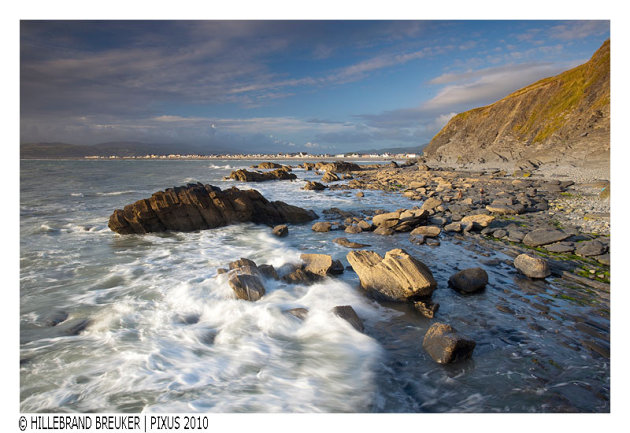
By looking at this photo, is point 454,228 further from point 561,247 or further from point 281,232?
point 281,232

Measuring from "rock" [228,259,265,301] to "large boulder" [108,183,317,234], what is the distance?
9.67 metres

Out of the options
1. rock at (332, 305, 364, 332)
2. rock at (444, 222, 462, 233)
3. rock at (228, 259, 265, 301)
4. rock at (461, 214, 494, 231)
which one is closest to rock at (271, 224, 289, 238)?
rock at (228, 259, 265, 301)

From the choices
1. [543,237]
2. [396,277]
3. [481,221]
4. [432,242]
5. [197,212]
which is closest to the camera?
[396,277]

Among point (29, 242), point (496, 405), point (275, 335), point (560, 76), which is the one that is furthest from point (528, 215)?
point (560, 76)

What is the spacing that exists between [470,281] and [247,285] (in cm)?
694

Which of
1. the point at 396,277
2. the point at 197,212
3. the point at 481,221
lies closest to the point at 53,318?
the point at 396,277

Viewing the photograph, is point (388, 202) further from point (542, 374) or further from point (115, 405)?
point (115, 405)

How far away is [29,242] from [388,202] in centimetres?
2495

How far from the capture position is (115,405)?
16.4 feet

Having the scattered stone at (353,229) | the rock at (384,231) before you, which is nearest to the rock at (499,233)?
the rock at (384,231)

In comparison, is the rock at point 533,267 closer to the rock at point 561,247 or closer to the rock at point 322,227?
the rock at point 561,247

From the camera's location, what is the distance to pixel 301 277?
9.95 meters

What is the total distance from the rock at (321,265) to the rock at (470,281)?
3.88 meters

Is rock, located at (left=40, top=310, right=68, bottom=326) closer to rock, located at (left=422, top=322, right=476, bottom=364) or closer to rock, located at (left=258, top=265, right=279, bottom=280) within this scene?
rock, located at (left=258, top=265, right=279, bottom=280)
